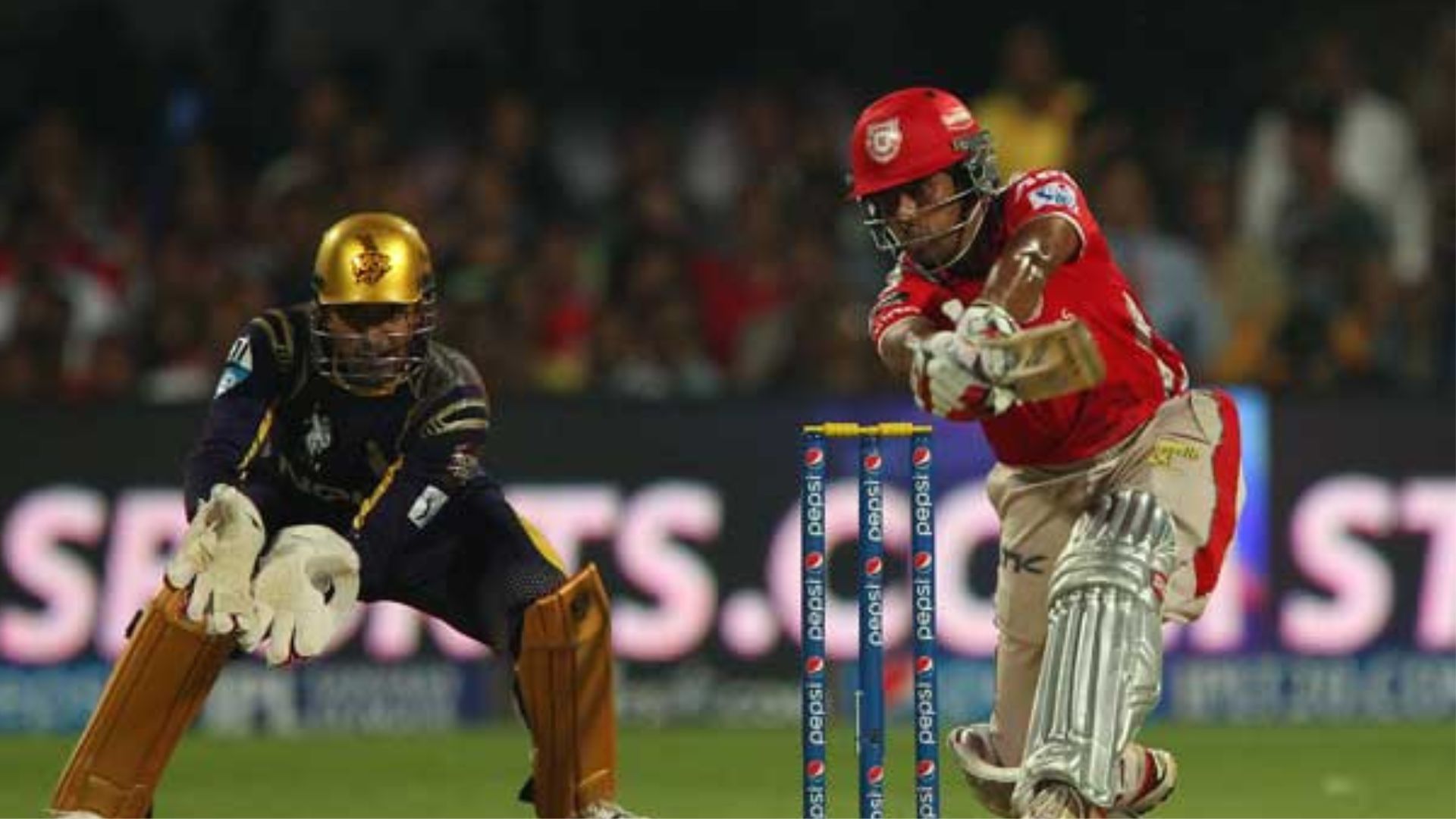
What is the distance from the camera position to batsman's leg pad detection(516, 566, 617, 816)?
763 cm

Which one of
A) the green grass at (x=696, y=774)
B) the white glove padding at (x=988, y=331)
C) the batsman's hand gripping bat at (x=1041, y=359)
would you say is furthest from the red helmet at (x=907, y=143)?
the green grass at (x=696, y=774)

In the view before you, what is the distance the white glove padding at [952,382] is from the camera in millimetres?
6586

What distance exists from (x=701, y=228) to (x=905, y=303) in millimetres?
7089

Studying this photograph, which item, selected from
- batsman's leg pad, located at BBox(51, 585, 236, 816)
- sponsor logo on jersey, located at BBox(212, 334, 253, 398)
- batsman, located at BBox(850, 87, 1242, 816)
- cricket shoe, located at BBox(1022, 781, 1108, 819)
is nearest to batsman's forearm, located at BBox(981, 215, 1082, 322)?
batsman, located at BBox(850, 87, 1242, 816)

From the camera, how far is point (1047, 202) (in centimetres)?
701

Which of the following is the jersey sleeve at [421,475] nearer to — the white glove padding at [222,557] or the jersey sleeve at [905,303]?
the white glove padding at [222,557]

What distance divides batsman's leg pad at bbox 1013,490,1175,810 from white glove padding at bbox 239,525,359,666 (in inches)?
64.3

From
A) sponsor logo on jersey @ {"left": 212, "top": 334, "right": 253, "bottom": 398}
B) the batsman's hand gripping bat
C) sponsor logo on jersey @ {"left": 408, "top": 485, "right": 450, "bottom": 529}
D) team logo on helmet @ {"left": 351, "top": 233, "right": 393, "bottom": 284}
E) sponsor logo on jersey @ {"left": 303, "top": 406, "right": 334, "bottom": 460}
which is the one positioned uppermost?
team logo on helmet @ {"left": 351, "top": 233, "right": 393, "bottom": 284}

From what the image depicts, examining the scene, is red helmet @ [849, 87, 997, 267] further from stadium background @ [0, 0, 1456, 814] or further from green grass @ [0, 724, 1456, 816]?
stadium background @ [0, 0, 1456, 814]

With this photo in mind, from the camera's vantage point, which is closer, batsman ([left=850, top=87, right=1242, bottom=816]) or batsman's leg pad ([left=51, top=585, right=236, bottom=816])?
batsman ([left=850, top=87, right=1242, bottom=816])

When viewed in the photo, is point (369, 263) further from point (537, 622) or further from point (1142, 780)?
point (1142, 780)

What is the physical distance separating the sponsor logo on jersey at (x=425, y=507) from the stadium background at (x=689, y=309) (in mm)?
1687

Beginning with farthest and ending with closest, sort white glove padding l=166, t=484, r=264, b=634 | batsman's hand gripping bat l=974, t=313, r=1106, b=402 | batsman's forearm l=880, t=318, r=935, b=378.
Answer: white glove padding l=166, t=484, r=264, b=634, batsman's forearm l=880, t=318, r=935, b=378, batsman's hand gripping bat l=974, t=313, r=1106, b=402

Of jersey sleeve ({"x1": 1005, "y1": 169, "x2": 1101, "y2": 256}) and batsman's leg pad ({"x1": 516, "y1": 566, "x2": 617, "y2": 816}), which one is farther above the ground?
jersey sleeve ({"x1": 1005, "y1": 169, "x2": 1101, "y2": 256})
